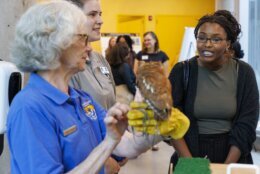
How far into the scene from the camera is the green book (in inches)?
65.6

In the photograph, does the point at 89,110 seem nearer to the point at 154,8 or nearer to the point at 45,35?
the point at 45,35

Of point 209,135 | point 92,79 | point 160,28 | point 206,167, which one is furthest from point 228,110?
point 160,28

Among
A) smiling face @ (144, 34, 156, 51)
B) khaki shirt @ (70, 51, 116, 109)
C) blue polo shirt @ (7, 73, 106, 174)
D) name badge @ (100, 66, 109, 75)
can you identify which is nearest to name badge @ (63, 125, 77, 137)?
blue polo shirt @ (7, 73, 106, 174)

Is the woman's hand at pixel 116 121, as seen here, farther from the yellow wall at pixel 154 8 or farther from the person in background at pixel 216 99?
the yellow wall at pixel 154 8

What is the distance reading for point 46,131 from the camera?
1.15 meters

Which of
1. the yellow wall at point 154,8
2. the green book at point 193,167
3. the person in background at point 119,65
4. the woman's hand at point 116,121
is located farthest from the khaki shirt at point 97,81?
the yellow wall at point 154,8

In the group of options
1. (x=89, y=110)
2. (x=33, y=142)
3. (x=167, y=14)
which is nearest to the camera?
(x=33, y=142)

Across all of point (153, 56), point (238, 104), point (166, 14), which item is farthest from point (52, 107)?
point (166, 14)

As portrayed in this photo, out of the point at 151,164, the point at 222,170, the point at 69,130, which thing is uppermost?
the point at 69,130

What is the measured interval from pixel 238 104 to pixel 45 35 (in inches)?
48.4

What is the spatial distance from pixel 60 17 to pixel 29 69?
0.19 metres

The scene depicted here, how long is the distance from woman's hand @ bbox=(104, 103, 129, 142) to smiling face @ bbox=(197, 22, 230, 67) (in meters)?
0.93

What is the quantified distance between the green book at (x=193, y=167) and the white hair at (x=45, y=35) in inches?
29.2

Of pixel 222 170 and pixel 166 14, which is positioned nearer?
pixel 222 170
